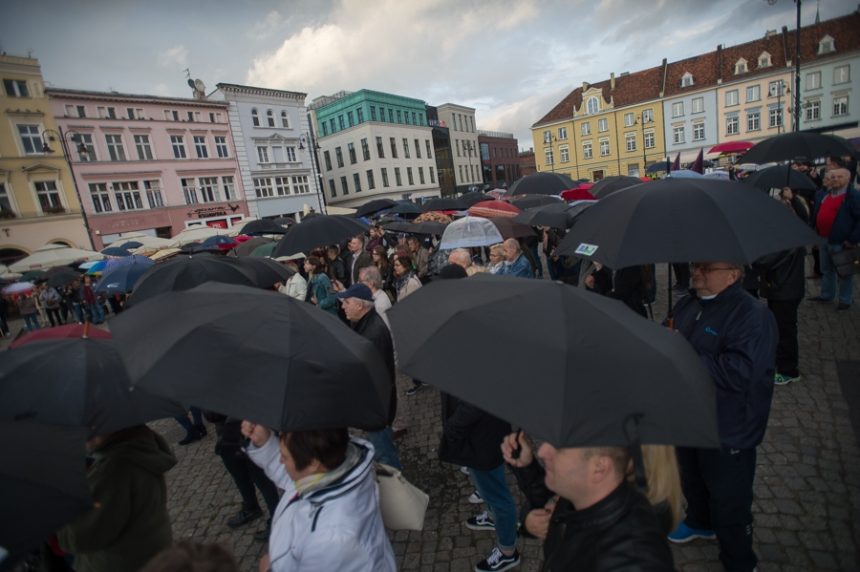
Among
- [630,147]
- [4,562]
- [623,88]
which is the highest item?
[623,88]

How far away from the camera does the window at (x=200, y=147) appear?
33125mm

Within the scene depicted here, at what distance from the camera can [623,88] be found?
52.5 m

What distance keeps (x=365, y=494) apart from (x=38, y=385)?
1.73 m

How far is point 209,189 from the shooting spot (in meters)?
34.0

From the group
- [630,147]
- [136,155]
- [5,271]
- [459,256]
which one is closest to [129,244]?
[5,271]

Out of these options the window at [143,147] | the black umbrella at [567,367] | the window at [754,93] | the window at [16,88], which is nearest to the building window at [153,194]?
the window at [143,147]

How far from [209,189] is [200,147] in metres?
3.38

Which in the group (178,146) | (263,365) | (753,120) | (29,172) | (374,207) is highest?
(178,146)

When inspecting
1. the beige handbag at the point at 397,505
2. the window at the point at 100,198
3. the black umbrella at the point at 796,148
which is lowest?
the beige handbag at the point at 397,505

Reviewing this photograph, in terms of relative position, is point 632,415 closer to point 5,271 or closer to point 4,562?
point 4,562

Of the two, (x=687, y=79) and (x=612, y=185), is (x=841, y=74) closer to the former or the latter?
(x=687, y=79)

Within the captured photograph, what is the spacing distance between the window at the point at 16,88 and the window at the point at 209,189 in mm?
10751

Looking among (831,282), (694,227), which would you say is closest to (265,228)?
(694,227)

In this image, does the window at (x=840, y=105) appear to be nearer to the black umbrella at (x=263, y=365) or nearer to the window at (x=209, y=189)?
the black umbrella at (x=263, y=365)
